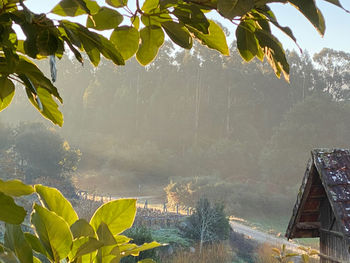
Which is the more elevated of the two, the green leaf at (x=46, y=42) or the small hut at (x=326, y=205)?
the green leaf at (x=46, y=42)

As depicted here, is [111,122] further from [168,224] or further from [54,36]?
[54,36]

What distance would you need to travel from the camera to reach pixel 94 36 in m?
0.46

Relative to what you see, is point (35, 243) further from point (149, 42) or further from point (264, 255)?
point (264, 255)

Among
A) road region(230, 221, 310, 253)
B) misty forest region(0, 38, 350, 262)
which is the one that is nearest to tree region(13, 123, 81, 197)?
misty forest region(0, 38, 350, 262)

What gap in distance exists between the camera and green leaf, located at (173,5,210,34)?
45 centimetres

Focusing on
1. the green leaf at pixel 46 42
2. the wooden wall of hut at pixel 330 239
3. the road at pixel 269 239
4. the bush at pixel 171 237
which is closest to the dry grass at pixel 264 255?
the road at pixel 269 239

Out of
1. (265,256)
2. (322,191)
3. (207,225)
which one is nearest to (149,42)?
(322,191)

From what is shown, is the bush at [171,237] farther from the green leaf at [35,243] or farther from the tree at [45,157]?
the green leaf at [35,243]

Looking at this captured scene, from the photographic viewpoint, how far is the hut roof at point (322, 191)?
110 inches

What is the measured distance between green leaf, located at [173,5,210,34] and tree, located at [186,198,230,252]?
462 inches

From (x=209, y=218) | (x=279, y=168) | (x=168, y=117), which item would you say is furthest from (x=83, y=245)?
(x=168, y=117)

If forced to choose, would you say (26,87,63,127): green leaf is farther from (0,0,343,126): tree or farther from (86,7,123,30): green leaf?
(86,7,123,30): green leaf

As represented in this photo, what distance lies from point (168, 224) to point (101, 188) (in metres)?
15.5

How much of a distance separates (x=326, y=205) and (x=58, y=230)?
3466 mm
